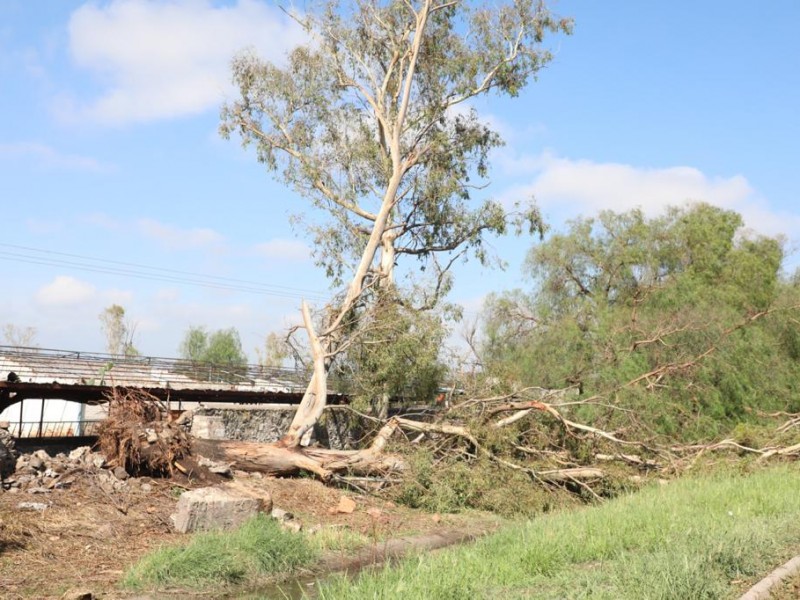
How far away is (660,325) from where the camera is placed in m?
21.0

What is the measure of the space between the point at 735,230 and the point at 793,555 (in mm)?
29101

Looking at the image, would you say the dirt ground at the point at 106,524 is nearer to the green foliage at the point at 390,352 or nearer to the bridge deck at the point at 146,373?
the green foliage at the point at 390,352

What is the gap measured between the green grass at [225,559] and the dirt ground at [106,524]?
17.1 inches

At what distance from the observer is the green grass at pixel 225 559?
885cm

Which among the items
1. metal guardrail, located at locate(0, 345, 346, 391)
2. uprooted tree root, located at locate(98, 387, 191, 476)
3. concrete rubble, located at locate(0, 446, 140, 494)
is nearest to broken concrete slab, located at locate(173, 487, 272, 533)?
concrete rubble, located at locate(0, 446, 140, 494)

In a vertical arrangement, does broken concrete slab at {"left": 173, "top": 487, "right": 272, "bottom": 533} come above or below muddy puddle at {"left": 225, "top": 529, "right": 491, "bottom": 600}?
above

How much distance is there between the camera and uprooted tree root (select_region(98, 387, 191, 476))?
43.5ft

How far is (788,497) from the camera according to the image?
10.6 m

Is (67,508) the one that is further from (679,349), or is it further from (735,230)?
(735,230)

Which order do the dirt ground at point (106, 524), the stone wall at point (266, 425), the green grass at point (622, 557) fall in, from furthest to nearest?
the stone wall at point (266, 425)
the dirt ground at point (106, 524)
the green grass at point (622, 557)

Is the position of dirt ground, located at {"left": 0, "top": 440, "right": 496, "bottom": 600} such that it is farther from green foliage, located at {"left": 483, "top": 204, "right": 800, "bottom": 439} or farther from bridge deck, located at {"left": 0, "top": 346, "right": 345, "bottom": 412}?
bridge deck, located at {"left": 0, "top": 346, "right": 345, "bottom": 412}

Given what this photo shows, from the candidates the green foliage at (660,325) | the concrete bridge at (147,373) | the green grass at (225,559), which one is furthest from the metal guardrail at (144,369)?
the green grass at (225,559)

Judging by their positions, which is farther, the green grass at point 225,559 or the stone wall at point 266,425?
the stone wall at point 266,425

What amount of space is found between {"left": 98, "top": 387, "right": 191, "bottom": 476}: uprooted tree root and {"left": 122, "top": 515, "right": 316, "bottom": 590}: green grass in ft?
11.3
